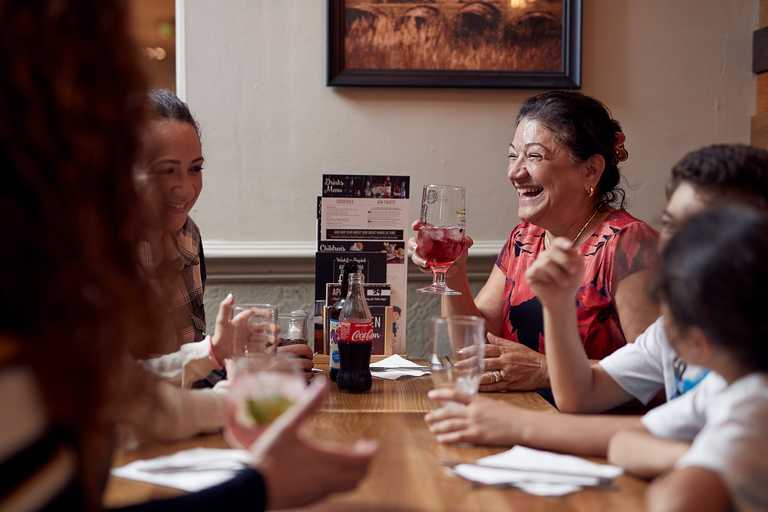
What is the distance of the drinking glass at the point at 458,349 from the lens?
139 centimetres

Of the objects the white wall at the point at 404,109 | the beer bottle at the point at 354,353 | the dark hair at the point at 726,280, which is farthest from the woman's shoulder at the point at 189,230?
the dark hair at the point at 726,280

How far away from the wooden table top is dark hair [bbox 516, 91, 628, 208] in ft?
3.68

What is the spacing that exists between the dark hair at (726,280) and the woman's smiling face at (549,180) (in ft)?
4.62

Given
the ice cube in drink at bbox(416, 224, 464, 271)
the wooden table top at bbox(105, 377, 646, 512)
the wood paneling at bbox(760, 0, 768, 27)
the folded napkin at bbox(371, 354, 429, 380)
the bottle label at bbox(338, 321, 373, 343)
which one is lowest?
the folded napkin at bbox(371, 354, 429, 380)

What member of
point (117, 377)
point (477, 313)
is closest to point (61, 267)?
point (117, 377)

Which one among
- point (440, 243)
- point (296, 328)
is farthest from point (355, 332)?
point (440, 243)

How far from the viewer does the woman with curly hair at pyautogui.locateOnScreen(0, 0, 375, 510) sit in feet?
2.51

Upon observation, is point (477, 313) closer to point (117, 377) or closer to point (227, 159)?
point (227, 159)

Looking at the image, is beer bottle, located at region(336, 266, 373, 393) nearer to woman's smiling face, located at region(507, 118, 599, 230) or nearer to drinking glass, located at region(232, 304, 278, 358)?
drinking glass, located at region(232, 304, 278, 358)

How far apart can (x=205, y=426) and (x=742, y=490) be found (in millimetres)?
856

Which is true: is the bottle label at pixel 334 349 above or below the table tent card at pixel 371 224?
below

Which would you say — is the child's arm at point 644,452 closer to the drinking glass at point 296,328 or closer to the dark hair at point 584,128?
the drinking glass at point 296,328

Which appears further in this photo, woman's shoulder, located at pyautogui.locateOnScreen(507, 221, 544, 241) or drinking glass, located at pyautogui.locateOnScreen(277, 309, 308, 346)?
woman's shoulder, located at pyautogui.locateOnScreen(507, 221, 544, 241)

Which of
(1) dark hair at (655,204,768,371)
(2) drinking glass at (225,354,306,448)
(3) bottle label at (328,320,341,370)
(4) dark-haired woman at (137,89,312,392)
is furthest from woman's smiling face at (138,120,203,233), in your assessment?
(1) dark hair at (655,204,768,371)
